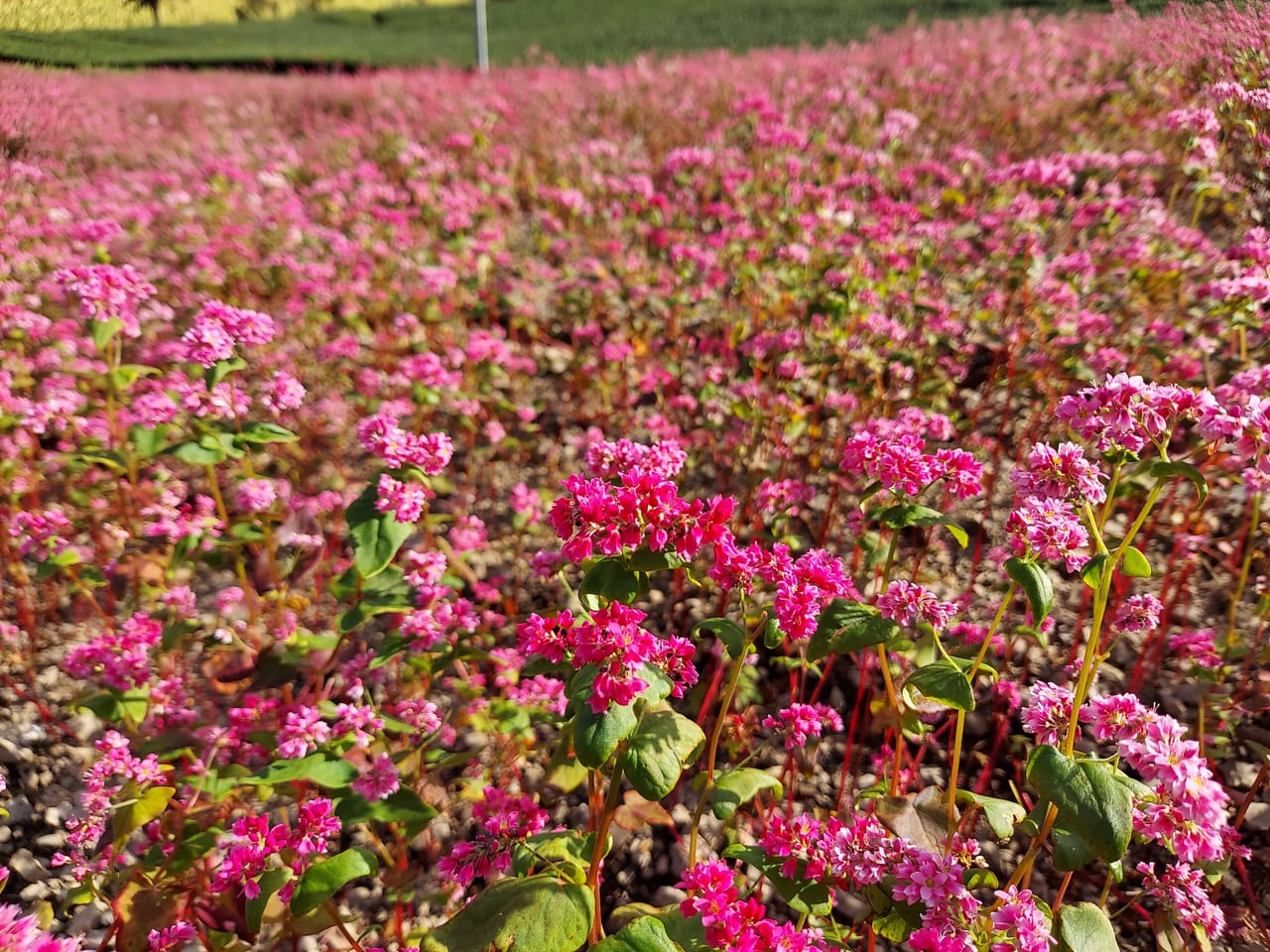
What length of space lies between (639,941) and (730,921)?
0.17 meters

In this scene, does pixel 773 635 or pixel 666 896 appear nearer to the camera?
pixel 773 635

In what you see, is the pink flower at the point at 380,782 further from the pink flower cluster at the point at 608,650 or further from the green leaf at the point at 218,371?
the green leaf at the point at 218,371

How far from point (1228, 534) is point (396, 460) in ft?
11.1

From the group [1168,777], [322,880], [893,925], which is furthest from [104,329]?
[1168,777]

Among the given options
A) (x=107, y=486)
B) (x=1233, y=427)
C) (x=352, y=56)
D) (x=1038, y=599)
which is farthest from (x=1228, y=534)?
(x=352, y=56)

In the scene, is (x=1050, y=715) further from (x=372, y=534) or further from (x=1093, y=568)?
(x=372, y=534)

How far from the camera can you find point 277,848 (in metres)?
1.71

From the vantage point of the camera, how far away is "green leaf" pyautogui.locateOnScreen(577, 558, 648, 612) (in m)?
1.44

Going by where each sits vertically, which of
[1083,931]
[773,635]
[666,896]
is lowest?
[666,896]

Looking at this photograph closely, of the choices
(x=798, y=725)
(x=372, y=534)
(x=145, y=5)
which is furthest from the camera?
(x=145, y=5)

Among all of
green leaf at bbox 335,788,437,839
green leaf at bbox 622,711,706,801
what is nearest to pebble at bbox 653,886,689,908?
green leaf at bbox 335,788,437,839

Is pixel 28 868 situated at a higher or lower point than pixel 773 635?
lower

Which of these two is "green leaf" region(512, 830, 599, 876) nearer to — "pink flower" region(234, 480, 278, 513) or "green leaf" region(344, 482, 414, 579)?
"green leaf" region(344, 482, 414, 579)

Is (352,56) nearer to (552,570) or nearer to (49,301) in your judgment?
(49,301)
